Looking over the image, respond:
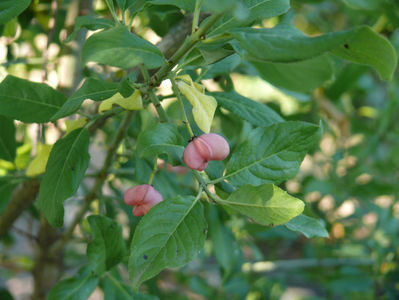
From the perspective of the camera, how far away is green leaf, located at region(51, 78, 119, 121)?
48cm

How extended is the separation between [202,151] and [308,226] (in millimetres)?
172

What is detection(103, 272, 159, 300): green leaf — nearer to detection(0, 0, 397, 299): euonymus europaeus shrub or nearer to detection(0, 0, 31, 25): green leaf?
detection(0, 0, 397, 299): euonymus europaeus shrub

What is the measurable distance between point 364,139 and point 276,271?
0.62 m

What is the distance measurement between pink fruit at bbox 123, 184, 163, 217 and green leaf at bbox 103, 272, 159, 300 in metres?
0.21

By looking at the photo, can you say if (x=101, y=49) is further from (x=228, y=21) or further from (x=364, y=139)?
(x=364, y=139)

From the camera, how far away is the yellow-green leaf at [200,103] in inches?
19.0

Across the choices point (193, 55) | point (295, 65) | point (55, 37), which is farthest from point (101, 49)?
point (55, 37)

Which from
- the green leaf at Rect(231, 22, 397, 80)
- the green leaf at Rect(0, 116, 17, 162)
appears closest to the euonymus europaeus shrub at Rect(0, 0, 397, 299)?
the green leaf at Rect(231, 22, 397, 80)

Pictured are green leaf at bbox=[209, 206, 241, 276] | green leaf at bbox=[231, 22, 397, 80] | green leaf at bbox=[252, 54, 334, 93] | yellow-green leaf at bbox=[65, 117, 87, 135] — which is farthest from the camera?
green leaf at bbox=[209, 206, 241, 276]

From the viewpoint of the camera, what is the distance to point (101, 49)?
1.30ft

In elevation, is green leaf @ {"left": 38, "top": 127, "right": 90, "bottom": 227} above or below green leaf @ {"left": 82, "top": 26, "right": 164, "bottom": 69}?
below

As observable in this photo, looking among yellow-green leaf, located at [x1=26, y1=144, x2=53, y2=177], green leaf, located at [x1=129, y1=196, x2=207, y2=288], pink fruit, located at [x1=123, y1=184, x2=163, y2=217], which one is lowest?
yellow-green leaf, located at [x1=26, y1=144, x2=53, y2=177]

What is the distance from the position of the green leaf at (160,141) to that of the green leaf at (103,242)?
178 mm

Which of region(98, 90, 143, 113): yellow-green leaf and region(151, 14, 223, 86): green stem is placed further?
region(98, 90, 143, 113): yellow-green leaf
